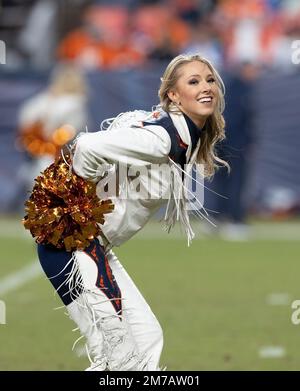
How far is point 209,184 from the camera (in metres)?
16.8

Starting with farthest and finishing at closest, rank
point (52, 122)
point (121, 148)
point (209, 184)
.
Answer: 1. point (209, 184)
2. point (52, 122)
3. point (121, 148)

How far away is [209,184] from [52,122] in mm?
3480

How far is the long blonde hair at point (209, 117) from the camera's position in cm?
554

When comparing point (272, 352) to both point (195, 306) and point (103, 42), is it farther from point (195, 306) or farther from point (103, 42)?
point (103, 42)

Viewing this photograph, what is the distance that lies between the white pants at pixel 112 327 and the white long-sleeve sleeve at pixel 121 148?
447 millimetres

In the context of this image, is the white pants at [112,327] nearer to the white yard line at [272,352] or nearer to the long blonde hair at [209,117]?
the long blonde hair at [209,117]

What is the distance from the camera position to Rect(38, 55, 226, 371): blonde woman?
5.25 m

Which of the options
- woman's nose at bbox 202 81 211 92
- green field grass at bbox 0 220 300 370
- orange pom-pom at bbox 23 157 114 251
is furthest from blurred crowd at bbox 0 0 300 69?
orange pom-pom at bbox 23 157 114 251

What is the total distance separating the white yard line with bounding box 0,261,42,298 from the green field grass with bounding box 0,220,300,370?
85mm

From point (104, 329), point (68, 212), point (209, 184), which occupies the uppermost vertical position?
point (68, 212)

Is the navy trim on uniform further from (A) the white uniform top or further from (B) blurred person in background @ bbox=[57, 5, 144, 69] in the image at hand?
(B) blurred person in background @ bbox=[57, 5, 144, 69]

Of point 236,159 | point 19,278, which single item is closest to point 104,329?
point 19,278

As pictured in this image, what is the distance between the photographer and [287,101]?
58.5 feet
